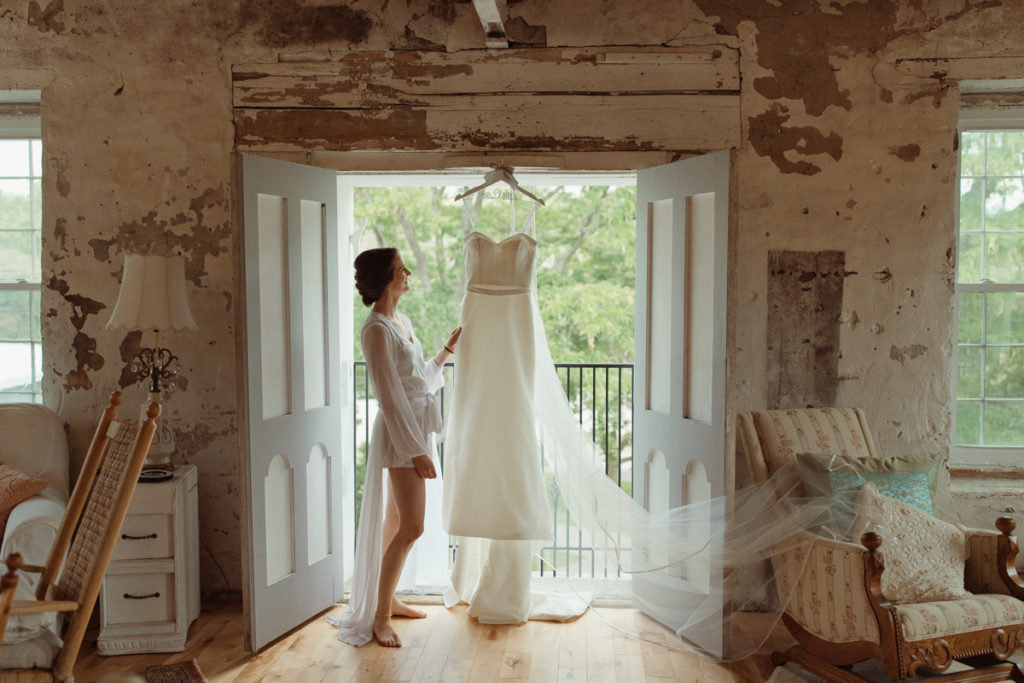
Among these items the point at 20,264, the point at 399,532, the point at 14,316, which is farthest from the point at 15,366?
the point at 399,532

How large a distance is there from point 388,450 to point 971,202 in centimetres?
314

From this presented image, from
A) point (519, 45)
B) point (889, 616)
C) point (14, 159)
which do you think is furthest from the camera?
point (14, 159)

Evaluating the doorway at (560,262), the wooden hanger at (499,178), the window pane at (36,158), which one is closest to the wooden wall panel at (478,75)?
the wooden hanger at (499,178)

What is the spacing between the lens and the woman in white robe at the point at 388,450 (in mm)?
3561

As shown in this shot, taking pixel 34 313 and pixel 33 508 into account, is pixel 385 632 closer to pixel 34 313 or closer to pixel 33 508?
pixel 33 508

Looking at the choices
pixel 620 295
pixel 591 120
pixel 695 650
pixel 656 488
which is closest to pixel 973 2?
pixel 591 120

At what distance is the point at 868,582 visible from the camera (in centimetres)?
285

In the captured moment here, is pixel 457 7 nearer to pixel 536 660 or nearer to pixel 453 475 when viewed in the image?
→ pixel 453 475

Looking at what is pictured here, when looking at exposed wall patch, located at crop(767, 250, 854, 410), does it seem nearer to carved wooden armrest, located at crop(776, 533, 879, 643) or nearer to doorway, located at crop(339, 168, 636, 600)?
carved wooden armrest, located at crop(776, 533, 879, 643)

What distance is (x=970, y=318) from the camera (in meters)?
4.32

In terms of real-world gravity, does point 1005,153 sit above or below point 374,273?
above

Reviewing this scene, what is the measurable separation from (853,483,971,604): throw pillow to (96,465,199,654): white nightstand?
8.74 feet

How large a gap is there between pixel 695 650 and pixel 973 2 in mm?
3121

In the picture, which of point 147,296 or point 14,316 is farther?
point 14,316
